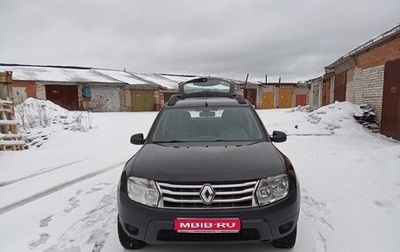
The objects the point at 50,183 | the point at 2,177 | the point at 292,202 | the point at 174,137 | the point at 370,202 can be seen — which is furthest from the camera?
the point at 2,177

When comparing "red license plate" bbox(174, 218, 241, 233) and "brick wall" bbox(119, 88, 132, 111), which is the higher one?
"brick wall" bbox(119, 88, 132, 111)

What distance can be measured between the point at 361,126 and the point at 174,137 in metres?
9.09

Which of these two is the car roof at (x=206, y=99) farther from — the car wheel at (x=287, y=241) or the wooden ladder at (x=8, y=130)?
the wooden ladder at (x=8, y=130)

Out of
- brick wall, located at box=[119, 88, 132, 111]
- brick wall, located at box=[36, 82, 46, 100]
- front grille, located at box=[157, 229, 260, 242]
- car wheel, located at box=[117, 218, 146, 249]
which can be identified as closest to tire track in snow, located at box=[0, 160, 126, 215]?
car wheel, located at box=[117, 218, 146, 249]

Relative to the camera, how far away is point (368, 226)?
314cm

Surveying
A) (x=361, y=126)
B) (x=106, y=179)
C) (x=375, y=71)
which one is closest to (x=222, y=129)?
(x=106, y=179)

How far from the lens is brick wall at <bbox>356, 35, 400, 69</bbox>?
880 cm

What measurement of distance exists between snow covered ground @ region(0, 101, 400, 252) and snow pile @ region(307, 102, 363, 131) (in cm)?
184

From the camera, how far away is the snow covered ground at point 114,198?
9.36 feet

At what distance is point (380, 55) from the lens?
32.2 feet

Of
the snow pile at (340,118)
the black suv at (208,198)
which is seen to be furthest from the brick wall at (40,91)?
the black suv at (208,198)

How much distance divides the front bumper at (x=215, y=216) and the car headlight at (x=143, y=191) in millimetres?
50

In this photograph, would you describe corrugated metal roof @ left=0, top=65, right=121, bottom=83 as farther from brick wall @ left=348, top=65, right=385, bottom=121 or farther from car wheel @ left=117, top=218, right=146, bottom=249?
car wheel @ left=117, top=218, right=146, bottom=249

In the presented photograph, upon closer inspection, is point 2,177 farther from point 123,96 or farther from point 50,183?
point 123,96
